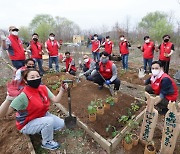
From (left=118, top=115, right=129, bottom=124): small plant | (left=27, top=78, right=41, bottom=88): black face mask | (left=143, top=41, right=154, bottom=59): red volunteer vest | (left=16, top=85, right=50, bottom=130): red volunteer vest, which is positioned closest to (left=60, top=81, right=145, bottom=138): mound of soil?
(left=118, top=115, right=129, bottom=124): small plant

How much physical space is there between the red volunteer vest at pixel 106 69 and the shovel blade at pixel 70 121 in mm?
1979

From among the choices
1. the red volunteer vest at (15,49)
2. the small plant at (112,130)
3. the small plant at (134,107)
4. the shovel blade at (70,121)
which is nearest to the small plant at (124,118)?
the small plant at (112,130)

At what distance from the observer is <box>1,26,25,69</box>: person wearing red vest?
4864mm

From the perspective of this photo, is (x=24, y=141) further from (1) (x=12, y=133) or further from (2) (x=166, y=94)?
(2) (x=166, y=94)

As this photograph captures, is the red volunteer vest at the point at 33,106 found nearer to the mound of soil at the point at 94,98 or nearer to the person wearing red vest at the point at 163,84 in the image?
the mound of soil at the point at 94,98

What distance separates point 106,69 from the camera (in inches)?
190

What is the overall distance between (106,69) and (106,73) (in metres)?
0.14

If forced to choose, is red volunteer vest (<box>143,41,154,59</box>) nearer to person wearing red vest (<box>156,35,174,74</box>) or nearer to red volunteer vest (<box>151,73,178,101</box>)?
person wearing red vest (<box>156,35,174,74</box>)

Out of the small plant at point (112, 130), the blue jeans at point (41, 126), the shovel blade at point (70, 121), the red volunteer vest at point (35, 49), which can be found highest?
the red volunteer vest at point (35, 49)

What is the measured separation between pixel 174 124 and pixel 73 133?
5.87 feet

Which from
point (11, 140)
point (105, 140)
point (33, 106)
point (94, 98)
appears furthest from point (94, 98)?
point (11, 140)

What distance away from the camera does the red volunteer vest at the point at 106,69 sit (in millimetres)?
4750

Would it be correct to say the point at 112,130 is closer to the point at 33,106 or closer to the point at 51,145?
the point at 51,145

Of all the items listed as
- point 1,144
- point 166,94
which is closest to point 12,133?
point 1,144
